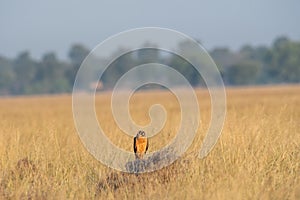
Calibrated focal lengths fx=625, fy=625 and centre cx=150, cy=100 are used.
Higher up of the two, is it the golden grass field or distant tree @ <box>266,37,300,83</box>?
distant tree @ <box>266,37,300,83</box>

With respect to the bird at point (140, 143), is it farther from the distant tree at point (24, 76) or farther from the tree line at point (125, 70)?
the distant tree at point (24, 76)

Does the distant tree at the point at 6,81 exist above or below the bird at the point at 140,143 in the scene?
above

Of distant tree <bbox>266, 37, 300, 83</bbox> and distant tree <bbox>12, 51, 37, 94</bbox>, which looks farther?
distant tree <bbox>12, 51, 37, 94</bbox>

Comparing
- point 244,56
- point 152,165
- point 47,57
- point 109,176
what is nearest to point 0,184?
point 109,176

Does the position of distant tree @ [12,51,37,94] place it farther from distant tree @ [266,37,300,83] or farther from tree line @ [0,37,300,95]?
distant tree @ [266,37,300,83]

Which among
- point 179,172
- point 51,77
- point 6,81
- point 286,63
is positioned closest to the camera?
point 179,172

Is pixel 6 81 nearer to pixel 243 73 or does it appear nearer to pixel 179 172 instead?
pixel 243 73

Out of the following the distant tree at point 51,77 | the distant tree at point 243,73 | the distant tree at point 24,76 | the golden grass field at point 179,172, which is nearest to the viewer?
the golden grass field at point 179,172

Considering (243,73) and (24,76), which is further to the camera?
(24,76)

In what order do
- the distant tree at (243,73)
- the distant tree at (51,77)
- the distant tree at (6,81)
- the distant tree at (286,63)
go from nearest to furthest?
the distant tree at (286,63), the distant tree at (51,77), the distant tree at (243,73), the distant tree at (6,81)

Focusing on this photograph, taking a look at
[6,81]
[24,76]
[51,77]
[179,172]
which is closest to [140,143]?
[179,172]

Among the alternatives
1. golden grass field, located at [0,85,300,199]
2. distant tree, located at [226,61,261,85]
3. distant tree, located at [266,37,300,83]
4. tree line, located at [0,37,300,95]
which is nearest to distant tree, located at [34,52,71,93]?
tree line, located at [0,37,300,95]

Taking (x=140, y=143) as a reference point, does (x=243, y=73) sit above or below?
above

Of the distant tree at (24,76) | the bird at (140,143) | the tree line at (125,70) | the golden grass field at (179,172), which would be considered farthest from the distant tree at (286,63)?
the bird at (140,143)
